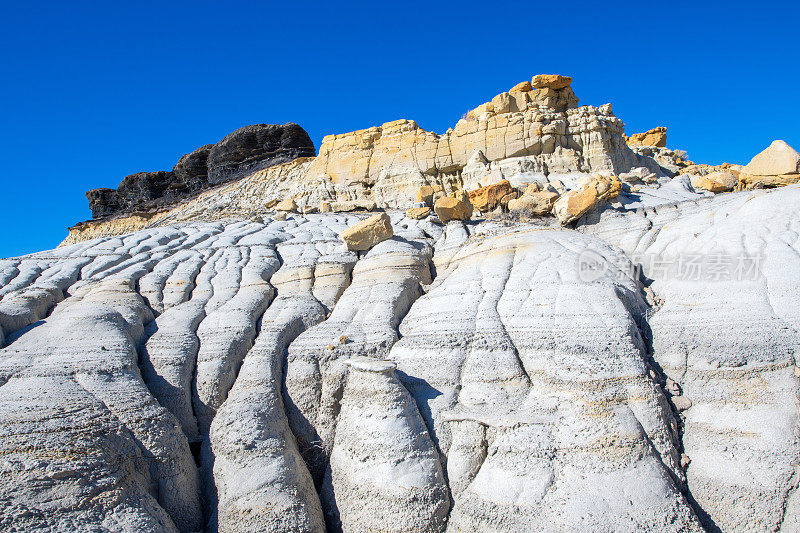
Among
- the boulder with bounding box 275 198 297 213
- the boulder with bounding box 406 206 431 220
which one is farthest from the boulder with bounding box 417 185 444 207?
the boulder with bounding box 275 198 297 213

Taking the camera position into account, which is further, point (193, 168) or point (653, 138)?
point (193, 168)

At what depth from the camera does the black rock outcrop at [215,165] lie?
93.3 feet

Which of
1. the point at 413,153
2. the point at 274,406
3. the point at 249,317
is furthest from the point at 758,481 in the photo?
the point at 413,153

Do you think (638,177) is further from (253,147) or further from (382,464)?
(253,147)

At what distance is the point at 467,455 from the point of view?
479 cm

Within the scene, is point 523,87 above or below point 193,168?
below

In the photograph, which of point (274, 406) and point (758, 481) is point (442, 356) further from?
point (758, 481)

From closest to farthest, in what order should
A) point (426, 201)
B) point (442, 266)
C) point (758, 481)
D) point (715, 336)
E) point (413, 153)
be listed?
point (758, 481), point (715, 336), point (442, 266), point (426, 201), point (413, 153)

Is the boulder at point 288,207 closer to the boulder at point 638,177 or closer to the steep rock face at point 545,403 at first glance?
the steep rock face at point 545,403

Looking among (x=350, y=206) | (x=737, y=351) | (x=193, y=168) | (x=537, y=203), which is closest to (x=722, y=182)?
(x=537, y=203)

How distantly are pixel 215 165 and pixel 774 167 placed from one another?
89.0ft

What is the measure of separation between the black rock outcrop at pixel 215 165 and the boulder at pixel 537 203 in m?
18.0

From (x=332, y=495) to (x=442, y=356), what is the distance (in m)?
1.90

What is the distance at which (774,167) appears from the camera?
11.7 metres
